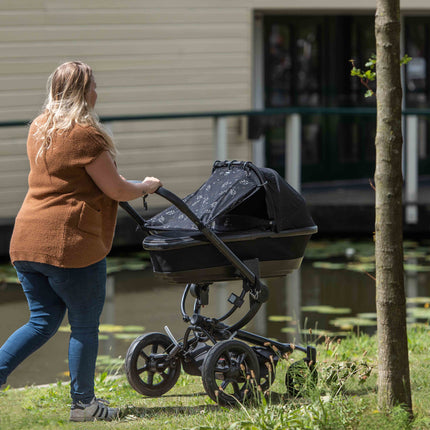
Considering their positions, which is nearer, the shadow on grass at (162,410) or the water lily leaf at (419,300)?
the shadow on grass at (162,410)

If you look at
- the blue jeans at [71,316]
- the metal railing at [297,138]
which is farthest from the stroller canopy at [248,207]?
the metal railing at [297,138]

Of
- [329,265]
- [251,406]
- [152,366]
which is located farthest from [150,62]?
[251,406]

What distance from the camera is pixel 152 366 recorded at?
185 inches

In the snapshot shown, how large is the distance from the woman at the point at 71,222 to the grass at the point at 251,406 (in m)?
0.25

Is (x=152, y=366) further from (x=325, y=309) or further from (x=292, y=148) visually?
(x=292, y=148)

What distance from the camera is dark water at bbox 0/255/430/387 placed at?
645 cm

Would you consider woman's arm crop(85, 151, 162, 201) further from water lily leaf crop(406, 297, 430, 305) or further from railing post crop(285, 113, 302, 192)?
railing post crop(285, 113, 302, 192)

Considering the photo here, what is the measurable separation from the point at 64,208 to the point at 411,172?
812 cm

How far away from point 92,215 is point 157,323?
3.12 meters

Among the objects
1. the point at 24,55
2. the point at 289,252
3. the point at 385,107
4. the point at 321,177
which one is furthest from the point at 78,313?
the point at 321,177

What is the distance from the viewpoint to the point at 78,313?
4266mm

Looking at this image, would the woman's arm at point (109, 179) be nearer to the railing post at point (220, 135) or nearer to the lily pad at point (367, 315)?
the lily pad at point (367, 315)

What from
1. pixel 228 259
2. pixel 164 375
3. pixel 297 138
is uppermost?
pixel 297 138

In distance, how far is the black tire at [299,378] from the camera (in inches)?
180
